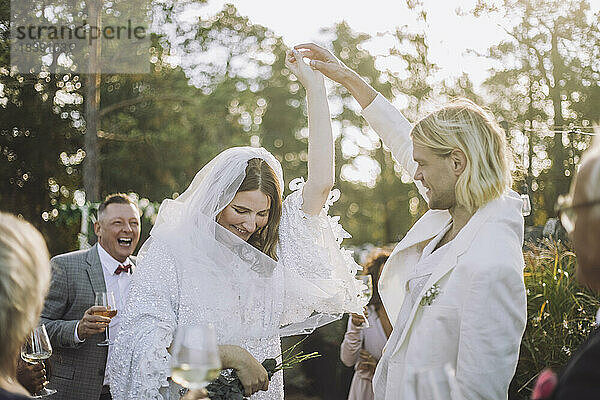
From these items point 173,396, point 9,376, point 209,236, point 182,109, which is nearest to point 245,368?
point 173,396

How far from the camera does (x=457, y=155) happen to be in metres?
2.80

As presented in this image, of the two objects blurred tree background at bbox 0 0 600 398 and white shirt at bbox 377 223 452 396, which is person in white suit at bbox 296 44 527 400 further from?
blurred tree background at bbox 0 0 600 398

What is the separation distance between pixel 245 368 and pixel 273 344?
577mm

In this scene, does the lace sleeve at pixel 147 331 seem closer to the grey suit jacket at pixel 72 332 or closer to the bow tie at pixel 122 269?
the grey suit jacket at pixel 72 332

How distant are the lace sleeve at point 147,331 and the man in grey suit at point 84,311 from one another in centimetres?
136

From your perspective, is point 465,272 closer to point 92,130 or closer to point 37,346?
point 37,346

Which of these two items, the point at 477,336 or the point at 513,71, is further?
the point at 513,71

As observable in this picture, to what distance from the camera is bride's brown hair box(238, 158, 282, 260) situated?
3250 mm

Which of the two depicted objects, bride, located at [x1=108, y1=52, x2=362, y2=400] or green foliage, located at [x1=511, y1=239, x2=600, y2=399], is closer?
bride, located at [x1=108, y1=52, x2=362, y2=400]

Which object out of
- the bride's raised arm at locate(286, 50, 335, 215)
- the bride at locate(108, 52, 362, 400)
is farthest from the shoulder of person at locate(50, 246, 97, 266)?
the bride's raised arm at locate(286, 50, 335, 215)

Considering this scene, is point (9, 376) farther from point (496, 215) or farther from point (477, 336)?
point (496, 215)

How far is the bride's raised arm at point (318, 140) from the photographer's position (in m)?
3.32

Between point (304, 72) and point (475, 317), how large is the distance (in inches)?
60.8

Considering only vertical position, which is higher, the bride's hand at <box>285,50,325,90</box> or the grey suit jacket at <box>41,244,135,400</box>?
the bride's hand at <box>285,50,325,90</box>
